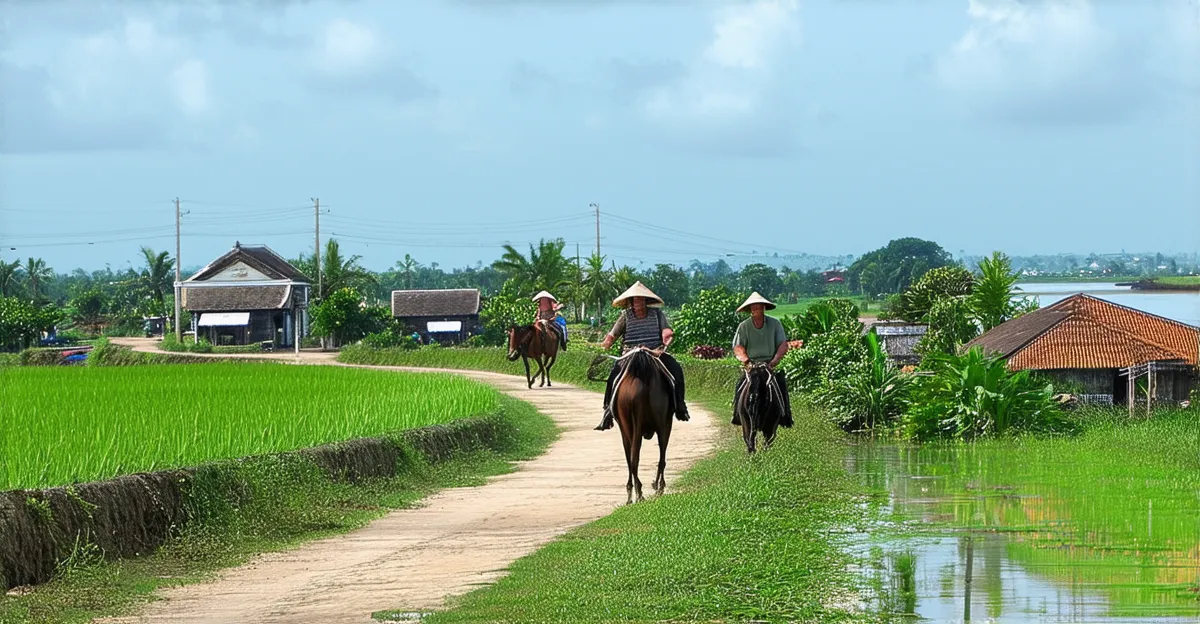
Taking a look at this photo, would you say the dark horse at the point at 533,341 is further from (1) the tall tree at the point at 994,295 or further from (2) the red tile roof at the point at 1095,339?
(2) the red tile roof at the point at 1095,339

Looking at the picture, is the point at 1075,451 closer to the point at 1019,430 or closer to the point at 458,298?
the point at 1019,430

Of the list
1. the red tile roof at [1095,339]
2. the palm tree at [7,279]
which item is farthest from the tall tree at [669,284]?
the red tile roof at [1095,339]

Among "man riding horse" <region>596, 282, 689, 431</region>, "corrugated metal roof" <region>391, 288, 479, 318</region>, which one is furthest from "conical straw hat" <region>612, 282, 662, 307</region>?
"corrugated metal roof" <region>391, 288, 479, 318</region>

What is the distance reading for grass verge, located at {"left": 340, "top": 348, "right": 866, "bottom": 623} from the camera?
8359 mm

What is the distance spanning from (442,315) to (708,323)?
3399 cm

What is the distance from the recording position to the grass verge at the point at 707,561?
8.36m

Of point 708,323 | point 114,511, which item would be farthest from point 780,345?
point 708,323

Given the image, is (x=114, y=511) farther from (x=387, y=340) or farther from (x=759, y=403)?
(x=387, y=340)

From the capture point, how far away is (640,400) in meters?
14.1

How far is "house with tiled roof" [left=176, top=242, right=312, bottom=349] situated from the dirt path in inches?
1984

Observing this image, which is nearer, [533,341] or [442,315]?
[533,341]

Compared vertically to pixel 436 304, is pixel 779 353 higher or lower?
lower

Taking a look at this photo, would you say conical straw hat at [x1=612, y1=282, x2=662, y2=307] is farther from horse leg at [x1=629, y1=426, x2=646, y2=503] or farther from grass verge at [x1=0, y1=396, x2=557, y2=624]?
grass verge at [x1=0, y1=396, x2=557, y2=624]

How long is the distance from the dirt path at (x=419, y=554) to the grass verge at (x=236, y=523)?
263mm
